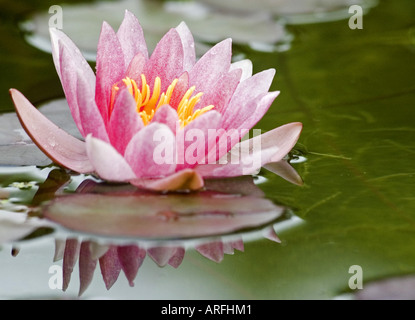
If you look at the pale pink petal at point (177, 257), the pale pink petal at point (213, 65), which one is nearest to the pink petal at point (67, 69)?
the pale pink petal at point (213, 65)

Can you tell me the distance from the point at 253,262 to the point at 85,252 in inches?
11.3

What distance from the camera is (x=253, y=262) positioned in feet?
3.61

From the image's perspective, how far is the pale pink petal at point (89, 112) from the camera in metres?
1.19

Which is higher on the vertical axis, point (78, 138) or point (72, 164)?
point (78, 138)

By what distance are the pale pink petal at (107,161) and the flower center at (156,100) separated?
128 millimetres

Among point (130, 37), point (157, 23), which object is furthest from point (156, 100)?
point (157, 23)

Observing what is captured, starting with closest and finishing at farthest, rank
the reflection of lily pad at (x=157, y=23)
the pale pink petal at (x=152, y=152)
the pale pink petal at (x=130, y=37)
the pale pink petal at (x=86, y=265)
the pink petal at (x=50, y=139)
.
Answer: the pale pink petal at (x=86, y=265)
the pale pink petal at (x=152, y=152)
the pink petal at (x=50, y=139)
the pale pink petal at (x=130, y=37)
the reflection of lily pad at (x=157, y=23)

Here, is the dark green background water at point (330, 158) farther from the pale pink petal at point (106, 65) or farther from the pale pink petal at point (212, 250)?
the pale pink petal at point (106, 65)

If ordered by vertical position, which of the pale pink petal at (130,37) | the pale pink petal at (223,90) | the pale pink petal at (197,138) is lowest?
the pale pink petal at (197,138)

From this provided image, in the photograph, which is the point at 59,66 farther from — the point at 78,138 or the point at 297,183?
the point at 297,183

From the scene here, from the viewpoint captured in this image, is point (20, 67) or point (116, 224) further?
point (20, 67)

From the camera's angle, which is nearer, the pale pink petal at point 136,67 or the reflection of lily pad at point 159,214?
the reflection of lily pad at point 159,214
